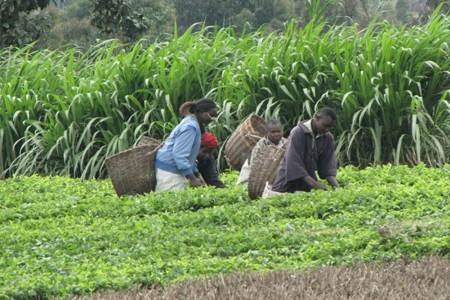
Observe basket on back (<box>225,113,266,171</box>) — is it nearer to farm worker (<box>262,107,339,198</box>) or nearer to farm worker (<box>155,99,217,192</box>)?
farm worker (<box>155,99,217,192</box>)

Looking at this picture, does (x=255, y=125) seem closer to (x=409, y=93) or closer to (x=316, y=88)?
(x=316, y=88)

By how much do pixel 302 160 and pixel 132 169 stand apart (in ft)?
7.13

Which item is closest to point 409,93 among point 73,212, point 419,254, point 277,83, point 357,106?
point 357,106

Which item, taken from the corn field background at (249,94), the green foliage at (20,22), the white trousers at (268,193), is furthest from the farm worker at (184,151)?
the green foliage at (20,22)

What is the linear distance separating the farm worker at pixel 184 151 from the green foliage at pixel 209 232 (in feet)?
1.44

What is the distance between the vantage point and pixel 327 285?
5586 millimetres

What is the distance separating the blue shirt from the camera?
992cm

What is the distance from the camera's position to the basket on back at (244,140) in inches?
448

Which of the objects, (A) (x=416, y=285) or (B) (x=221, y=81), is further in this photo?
(B) (x=221, y=81)

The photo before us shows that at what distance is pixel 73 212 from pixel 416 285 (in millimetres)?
4909

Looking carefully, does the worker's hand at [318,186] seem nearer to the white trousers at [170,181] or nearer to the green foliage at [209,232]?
the green foliage at [209,232]

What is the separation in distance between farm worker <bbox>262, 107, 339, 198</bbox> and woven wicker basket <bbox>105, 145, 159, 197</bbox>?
5.35 feet

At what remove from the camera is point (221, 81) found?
12969 millimetres

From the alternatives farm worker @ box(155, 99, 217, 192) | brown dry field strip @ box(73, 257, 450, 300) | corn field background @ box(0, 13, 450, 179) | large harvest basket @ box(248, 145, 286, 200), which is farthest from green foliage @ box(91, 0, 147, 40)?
brown dry field strip @ box(73, 257, 450, 300)
